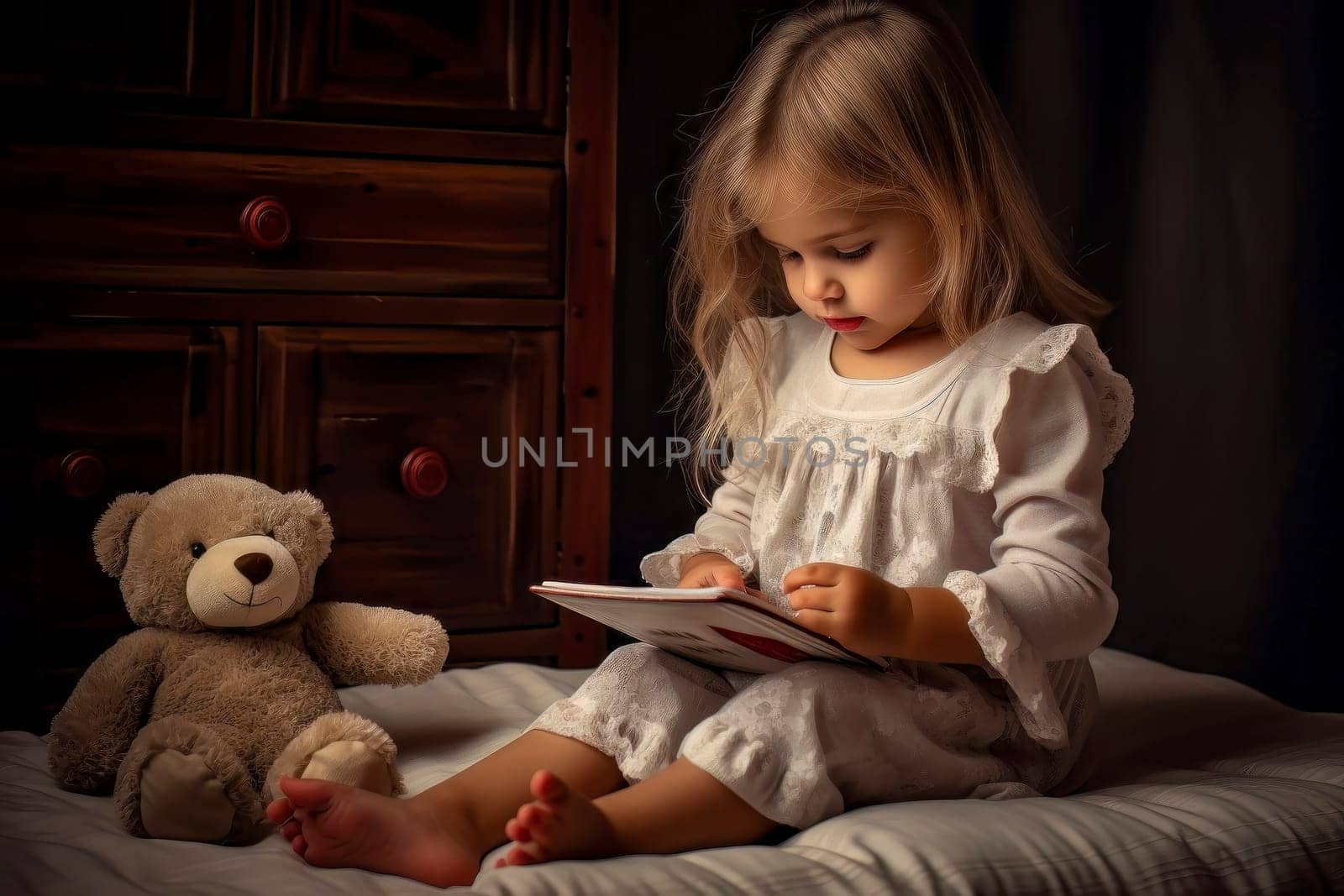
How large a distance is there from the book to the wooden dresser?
1.62ft

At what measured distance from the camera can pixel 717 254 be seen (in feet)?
3.66

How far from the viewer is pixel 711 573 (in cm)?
98

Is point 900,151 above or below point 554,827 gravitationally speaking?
above

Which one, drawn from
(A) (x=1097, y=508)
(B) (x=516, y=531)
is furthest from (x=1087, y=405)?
(B) (x=516, y=531)

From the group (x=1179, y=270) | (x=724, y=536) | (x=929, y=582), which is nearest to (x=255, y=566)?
(x=724, y=536)

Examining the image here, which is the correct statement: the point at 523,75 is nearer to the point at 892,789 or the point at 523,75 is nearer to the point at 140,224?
the point at 140,224

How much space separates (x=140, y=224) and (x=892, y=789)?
2.94 feet

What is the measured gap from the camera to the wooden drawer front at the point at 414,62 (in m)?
1.26

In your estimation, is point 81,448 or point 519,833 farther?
point 81,448

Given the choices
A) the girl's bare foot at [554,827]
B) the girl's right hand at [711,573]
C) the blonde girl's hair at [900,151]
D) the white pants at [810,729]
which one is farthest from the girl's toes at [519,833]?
the blonde girl's hair at [900,151]

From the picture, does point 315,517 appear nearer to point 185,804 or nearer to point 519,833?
point 185,804

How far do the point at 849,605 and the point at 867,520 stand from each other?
0.18m

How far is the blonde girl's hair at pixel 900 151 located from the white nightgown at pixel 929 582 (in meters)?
0.06

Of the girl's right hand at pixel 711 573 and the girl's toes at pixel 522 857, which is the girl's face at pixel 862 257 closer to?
the girl's right hand at pixel 711 573
